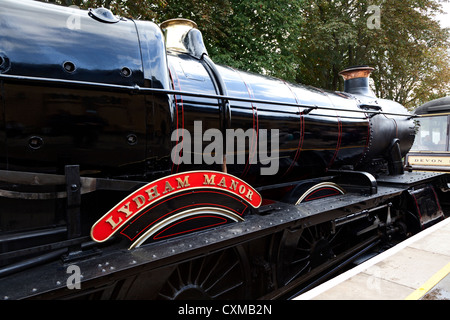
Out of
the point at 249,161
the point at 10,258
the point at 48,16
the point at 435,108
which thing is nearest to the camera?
the point at 10,258

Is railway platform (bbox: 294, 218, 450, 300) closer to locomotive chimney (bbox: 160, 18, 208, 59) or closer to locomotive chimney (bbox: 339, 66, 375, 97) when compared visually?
locomotive chimney (bbox: 160, 18, 208, 59)

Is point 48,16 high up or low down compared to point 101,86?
up

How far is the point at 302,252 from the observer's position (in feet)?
11.6

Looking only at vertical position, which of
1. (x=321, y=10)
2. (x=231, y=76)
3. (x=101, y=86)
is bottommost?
(x=101, y=86)

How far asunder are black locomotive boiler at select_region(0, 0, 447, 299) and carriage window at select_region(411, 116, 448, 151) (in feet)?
25.1

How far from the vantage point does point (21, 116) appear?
5.46ft

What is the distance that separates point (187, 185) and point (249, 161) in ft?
3.23

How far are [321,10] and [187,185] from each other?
54.0 feet

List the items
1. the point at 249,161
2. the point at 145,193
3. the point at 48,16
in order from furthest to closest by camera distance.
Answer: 1. the point at 249,161
2. the point at 145,193
3. the point at 48,16

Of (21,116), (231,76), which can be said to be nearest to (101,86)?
(21,116)

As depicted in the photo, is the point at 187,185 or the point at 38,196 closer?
the point at 38,196

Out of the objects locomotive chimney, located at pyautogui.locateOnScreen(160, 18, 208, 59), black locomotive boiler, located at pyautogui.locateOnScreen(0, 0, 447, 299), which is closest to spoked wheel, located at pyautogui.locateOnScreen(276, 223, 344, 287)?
black locomotive boiler, located at pyautogui.locateOnScreen(0, 0, 447, 299)

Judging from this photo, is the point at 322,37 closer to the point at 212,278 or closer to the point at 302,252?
the point at 302,252
